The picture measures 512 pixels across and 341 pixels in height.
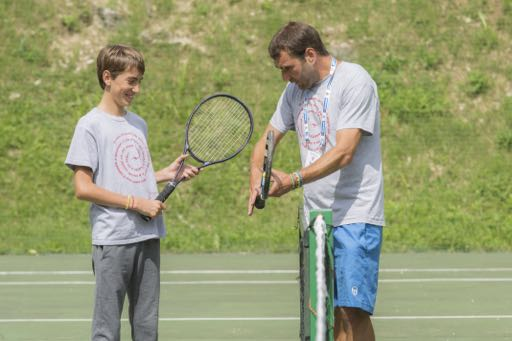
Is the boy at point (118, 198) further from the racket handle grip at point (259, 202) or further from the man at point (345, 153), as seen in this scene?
the man at point (345, 153)

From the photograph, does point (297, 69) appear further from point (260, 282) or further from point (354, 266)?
point (260, 282)

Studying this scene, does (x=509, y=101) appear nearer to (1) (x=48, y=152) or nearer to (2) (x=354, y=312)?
(1) (x=48, y=152)

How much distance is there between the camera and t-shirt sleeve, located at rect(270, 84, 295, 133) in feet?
16.4

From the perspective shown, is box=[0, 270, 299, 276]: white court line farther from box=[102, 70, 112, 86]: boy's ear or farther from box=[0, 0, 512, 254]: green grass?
box=[102, 70, 112, 86]: boy's ear

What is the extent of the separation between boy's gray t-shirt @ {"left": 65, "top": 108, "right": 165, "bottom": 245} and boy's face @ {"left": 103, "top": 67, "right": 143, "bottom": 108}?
3.0 inches

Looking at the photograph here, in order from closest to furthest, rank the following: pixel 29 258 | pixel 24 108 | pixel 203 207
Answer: pixel 29 258 → pixel 203 207 → pixel 24 108

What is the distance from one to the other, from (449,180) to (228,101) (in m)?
8.28

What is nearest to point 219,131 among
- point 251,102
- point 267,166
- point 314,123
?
point 314,123

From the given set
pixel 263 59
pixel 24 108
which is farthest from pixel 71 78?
pixel 263 59

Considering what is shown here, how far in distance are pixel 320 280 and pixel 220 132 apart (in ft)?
6.01

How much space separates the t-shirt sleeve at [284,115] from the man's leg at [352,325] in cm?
84

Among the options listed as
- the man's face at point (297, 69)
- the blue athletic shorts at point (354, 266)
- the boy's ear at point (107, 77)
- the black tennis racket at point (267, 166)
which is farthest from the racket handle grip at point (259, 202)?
the boy's ear at point (107, 77)

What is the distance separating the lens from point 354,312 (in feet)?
15.9

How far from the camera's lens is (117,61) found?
14.9 ft
